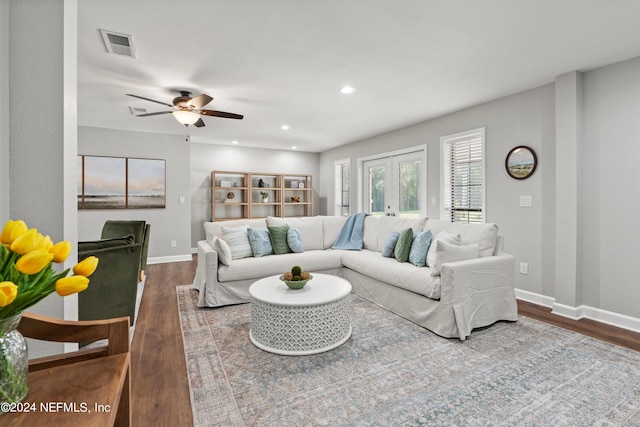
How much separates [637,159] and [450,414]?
114 inches

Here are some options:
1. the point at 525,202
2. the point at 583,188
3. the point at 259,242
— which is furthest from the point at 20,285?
the point at 525,202

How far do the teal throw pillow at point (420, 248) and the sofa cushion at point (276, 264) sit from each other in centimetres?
109

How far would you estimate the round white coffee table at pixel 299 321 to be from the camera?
2316 mm

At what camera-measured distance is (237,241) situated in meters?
3.74

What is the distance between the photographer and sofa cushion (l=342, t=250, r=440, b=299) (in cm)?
271

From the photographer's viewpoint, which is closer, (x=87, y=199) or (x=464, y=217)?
(x=464, y=217)

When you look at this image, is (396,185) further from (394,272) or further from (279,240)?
(394,272)

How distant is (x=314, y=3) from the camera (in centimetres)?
205

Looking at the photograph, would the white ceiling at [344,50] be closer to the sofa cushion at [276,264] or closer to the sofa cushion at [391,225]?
the sofa cushion at [391,225]

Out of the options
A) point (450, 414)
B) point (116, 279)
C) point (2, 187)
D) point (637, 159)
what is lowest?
point (450, 414)

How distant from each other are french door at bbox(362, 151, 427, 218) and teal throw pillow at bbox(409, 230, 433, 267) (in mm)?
1814

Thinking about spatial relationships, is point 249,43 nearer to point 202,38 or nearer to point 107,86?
point 202,38

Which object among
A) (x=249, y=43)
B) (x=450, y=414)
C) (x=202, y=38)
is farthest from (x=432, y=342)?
(x=202, y=38)

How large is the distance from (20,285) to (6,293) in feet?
0.39
